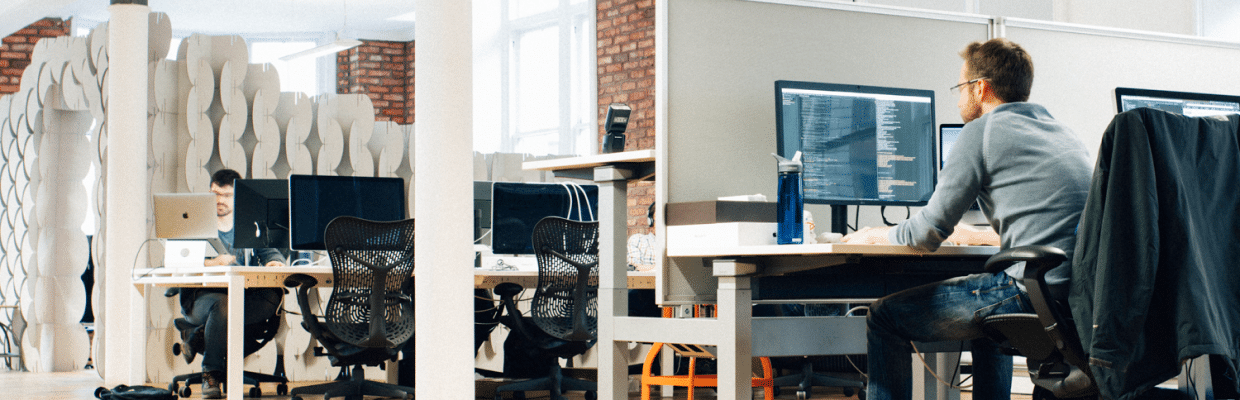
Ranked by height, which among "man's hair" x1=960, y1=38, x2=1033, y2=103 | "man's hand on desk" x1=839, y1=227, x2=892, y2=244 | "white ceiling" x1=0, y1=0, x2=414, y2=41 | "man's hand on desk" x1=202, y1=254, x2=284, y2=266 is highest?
"white ceiling" x1=0, y1=0, x2=414, y2=41

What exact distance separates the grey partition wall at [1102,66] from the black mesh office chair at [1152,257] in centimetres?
141

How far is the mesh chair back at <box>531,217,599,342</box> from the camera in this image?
4.25 meters

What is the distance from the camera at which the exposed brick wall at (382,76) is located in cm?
1038

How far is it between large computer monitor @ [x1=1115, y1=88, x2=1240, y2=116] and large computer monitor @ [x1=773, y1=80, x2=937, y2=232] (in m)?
0.76

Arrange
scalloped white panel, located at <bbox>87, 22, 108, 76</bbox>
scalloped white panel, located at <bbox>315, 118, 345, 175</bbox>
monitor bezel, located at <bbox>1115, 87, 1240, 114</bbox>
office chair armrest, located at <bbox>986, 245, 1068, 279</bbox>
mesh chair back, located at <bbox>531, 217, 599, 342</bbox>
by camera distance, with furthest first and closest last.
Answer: scalloped white panel, located at <bbox>87, 22, 108, 76</bbox> → scalloped white panel, located at <bbox>315, 118, 345, 175</bbox> → mesh chair back, located at <bbox>531, 217, 599, 342</bbox> → monitor bezel, located at <bbox>1115, 87, 1240, 114</bbox> → office chair armrest, located at <bbox>986, 245, 1068, 279</bbox>

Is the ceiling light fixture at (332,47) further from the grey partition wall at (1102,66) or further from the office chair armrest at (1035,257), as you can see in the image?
the office chair armrest at (1035,257)

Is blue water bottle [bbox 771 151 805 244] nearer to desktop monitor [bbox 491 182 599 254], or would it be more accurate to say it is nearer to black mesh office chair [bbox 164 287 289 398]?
desktop monitor [bbox 491 182 599 254]

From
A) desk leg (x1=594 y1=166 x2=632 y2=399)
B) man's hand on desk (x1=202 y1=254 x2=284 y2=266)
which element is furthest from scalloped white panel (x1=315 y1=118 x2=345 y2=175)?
desk leg (x1=594 y1=166 x2=632 y2=399)

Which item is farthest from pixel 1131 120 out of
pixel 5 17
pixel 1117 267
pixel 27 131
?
pixel 5 17

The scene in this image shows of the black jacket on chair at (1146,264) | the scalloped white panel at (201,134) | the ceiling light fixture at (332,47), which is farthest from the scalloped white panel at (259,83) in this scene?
the black jacket on chair at (1146,264)

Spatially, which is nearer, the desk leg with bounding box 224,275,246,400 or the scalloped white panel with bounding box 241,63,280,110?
the desk leg with bounding box 224,275,246,400

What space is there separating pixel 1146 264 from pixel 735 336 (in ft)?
3.04

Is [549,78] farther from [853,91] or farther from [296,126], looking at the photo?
[853,91]

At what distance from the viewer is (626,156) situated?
9.11 feet
